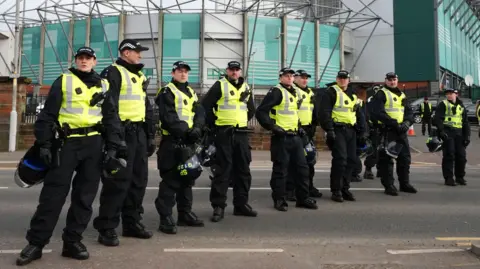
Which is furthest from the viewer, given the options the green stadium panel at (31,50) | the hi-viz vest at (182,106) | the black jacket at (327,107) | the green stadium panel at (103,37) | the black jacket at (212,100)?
the green stadium panel at (31,50)

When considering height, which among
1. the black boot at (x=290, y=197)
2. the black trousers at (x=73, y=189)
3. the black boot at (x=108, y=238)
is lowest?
the black boot at (x=108, y=238)

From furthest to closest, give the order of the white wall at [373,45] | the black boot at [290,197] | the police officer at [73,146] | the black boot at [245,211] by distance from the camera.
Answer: the white wall at [373,45], the black boot at [290,197], the black boot at [245,211], the police officer at [73,146]

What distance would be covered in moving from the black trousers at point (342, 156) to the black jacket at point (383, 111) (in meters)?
0.75

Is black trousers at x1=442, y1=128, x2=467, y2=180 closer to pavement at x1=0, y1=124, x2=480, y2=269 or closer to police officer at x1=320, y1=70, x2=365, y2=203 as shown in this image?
pavement at x1=0, y1=124, x2=480, y2=269

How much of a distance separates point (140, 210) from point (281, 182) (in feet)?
7.16

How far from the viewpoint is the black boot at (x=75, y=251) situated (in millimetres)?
3965

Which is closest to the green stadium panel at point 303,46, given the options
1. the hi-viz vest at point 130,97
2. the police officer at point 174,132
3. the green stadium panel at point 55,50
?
the green stadium panel at point 55,50

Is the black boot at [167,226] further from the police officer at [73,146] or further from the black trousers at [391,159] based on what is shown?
the black trousers at [391,159]

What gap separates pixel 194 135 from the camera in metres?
5.00

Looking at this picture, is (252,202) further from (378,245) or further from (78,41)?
(78,41)

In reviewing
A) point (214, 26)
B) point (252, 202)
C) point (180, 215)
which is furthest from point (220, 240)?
point (214, 26)

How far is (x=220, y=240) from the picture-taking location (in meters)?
4.75

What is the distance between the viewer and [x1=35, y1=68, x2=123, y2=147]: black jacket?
380 cm

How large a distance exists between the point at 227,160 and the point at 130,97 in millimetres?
1594
